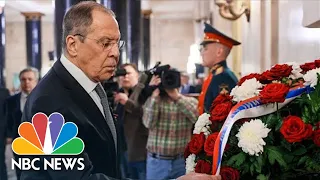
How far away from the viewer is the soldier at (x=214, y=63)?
3.22m

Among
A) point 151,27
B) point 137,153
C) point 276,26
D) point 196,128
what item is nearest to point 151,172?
point 137,153

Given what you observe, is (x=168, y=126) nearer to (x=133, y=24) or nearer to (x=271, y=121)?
(x=271, y=121)

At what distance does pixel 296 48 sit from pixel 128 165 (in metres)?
1.88

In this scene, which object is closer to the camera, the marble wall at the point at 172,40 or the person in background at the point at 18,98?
the person in background at the point at 18,98

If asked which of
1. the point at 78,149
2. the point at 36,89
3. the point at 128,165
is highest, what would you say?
the point at 36,89

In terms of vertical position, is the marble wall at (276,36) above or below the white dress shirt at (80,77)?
above

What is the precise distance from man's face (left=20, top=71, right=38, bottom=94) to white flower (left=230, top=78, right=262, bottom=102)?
2.35 meters

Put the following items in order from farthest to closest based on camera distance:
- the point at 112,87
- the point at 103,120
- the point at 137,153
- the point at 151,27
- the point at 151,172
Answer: the point at 151,27 < the point at 137,153 < the point at 151,172 < the point at 112,87 < the point at 103,120

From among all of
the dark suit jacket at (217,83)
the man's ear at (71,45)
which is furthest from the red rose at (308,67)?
the dark suit jacket at (217,83)

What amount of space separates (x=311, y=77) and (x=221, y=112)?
0.79 ft

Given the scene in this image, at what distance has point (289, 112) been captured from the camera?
128cm

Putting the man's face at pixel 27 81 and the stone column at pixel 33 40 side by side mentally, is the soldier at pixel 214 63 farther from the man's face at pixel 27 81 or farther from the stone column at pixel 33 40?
the stone column at pixel 33 40

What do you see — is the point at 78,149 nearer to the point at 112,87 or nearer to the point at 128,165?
the point at 112,87

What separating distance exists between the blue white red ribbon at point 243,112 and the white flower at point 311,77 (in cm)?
2
